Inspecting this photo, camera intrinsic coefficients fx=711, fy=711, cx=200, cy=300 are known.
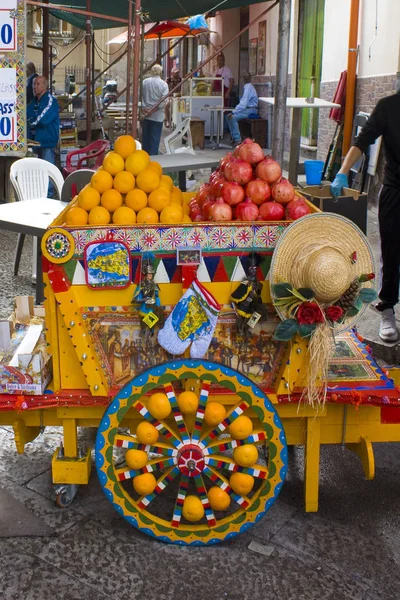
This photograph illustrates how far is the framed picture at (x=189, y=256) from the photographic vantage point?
2873mm

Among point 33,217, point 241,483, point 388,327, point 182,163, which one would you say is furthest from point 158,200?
point 182,163

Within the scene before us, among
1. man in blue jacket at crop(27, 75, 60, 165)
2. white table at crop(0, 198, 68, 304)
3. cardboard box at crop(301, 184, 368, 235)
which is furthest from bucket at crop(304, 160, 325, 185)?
man in blue jacket at crop(27, 75, 60, 165)

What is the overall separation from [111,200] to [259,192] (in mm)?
633

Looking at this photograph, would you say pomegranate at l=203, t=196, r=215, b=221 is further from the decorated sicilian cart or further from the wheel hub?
the wheel hub

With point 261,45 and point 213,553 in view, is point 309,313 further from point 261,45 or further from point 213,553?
point 261,45

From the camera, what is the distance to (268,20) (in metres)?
16.5

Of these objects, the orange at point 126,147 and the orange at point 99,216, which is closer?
the orange at point 99,216

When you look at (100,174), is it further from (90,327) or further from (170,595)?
(170,595)

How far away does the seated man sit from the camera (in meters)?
15.9

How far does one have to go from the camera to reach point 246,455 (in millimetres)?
2785

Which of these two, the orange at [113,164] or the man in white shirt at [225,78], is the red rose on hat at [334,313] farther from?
the man in white shirt at [225,78]

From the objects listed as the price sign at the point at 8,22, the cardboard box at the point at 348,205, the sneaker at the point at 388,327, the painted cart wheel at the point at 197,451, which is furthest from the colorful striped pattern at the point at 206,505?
the cardboard box at the point at 348,205

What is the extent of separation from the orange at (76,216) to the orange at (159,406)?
0.78 m

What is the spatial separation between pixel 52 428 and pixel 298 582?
5.96ft
